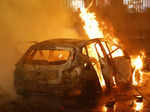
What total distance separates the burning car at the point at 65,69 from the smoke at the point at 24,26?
1.35 m

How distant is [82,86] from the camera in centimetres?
734

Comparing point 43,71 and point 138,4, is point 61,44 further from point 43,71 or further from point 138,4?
point 138,4

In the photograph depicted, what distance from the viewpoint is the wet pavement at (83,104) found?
24.1 feet

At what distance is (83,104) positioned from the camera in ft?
25.6

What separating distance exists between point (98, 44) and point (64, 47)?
119 cm

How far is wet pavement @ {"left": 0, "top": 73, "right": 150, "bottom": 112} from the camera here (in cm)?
736

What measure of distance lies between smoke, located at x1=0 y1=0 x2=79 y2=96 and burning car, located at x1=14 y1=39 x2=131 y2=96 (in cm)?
135

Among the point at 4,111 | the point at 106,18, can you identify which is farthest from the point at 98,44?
the point at 106,18

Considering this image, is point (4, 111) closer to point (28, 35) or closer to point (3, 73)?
point (3, 73)

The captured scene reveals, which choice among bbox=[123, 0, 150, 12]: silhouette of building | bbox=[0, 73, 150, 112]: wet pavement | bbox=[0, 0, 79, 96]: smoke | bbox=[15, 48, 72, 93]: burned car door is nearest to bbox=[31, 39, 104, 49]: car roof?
bbox=[15, 48, 72, 93]: burned car door

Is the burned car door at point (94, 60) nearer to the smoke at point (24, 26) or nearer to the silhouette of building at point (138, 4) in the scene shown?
the smoke at point (24, 26)

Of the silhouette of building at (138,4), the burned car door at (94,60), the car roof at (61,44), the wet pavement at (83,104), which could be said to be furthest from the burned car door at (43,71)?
the silhouette of building at (138,4)

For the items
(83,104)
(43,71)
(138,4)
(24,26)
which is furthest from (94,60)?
(138,4)

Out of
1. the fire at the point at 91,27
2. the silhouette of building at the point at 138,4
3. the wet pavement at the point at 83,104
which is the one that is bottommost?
the wet pavement at the point at 83,104
